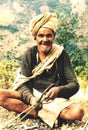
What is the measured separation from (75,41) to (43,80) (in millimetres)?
24654

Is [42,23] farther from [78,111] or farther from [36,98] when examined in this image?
[78,111]

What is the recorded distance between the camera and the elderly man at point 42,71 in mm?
5492

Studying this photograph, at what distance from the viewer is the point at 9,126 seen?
5.18 m

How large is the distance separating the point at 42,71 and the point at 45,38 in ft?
1.51

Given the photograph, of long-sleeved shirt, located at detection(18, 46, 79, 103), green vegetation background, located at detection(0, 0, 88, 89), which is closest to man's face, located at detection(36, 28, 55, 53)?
long-sleeved shirt, located at detection(18, 46, 79, 103)

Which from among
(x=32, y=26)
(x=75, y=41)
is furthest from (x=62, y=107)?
(x=75, y=41)

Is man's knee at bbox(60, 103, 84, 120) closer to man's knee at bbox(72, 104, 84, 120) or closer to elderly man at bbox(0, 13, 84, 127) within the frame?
man's knee at bbox(72, 104, 84, 120)

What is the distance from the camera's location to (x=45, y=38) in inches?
215

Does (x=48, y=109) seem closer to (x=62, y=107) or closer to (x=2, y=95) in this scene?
(x=62, y=107)

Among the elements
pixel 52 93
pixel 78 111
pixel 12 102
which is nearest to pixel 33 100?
pixel 52 93

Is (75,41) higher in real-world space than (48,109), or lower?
lower

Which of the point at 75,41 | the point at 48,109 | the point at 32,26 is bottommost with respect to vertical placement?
the point at 75,41

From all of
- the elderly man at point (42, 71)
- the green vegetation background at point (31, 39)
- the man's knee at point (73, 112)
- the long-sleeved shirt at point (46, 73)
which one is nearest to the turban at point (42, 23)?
the elderly man at point (42, 71)

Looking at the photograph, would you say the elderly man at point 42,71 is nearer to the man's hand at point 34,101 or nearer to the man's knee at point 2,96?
the man's knee at point 2,96
